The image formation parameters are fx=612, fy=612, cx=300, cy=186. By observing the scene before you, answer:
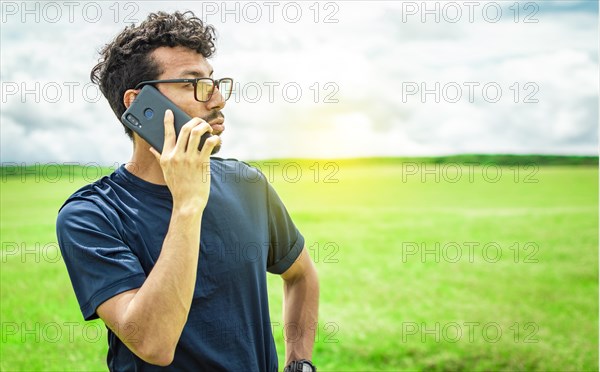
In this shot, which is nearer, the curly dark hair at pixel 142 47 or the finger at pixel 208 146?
the finger at pixel 208 146

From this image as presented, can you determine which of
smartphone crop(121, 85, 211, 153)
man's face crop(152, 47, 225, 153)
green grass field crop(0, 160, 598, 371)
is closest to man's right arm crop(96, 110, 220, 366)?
smartphone crop(121, 85, 211, 153)

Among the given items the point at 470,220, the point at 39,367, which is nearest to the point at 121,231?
the point at 39,367

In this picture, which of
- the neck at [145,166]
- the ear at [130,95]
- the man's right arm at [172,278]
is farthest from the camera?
the ear at [130,95]

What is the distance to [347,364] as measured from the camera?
6125 mm

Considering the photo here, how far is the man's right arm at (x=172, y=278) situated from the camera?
74.4 inches

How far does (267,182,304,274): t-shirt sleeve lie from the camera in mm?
2580

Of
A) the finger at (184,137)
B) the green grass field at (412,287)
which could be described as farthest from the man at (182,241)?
the green grass field at (412,287)

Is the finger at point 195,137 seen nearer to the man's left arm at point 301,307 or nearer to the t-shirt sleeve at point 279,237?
the t-shirt sleeve at point 279,237

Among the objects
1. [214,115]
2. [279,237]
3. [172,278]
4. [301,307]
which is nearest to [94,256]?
[172,278]

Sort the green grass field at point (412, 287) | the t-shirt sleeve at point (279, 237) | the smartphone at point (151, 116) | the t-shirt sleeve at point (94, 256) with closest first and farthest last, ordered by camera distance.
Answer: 1. the t-shirt sleeve at point (94, 256)
2. the smartphone at point (151, 116)
3. the t-shirt sleeve at point (279, 237)
4. the green grass field at point (412, 287)

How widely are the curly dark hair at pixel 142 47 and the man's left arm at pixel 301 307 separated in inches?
36.1

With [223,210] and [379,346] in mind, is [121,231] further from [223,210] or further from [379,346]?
[379,346]

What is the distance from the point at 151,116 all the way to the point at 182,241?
0.58 m

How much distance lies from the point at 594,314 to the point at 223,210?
6.98 meters
